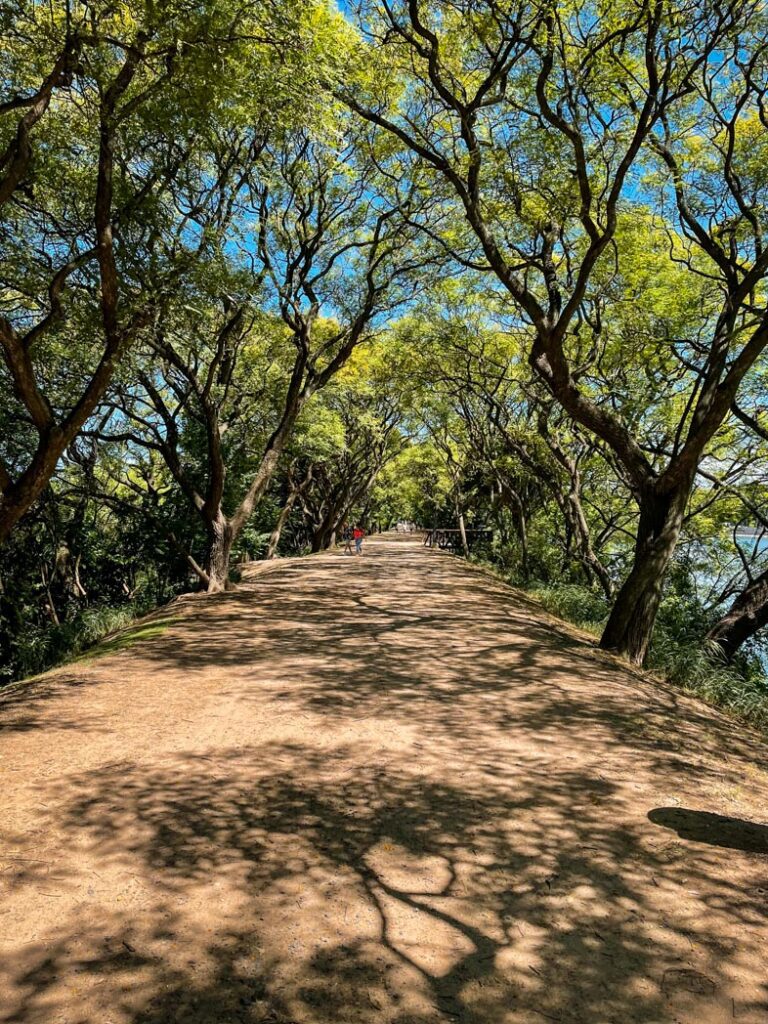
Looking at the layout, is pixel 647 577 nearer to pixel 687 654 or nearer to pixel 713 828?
pixel 687 654

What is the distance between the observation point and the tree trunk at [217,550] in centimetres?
1181

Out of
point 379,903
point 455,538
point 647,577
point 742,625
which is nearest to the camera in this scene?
point 379,903

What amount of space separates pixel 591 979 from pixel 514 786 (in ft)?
5.43

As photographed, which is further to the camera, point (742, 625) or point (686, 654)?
point (742, 625)

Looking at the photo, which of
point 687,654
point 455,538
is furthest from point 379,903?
point 455,538

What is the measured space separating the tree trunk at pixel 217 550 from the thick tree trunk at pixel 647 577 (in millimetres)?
7543

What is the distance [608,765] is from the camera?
4418mm

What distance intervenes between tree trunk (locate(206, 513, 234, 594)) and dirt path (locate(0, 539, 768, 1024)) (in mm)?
5556

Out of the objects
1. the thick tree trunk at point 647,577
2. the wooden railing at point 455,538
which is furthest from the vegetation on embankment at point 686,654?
the wooden railing at point 455,538

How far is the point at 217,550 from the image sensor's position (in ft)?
39.2

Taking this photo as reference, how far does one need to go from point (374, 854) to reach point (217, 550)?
9454 mm

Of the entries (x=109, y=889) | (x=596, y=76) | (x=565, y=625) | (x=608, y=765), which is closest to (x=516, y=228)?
(x=596, y=76)

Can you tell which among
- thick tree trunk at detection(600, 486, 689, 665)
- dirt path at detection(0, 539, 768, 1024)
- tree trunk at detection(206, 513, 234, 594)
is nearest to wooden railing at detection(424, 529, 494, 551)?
tree trunk at detection(206, 513, 234, 594)

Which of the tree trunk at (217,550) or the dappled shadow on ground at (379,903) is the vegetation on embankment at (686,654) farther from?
the tree trunk at (217,550)
